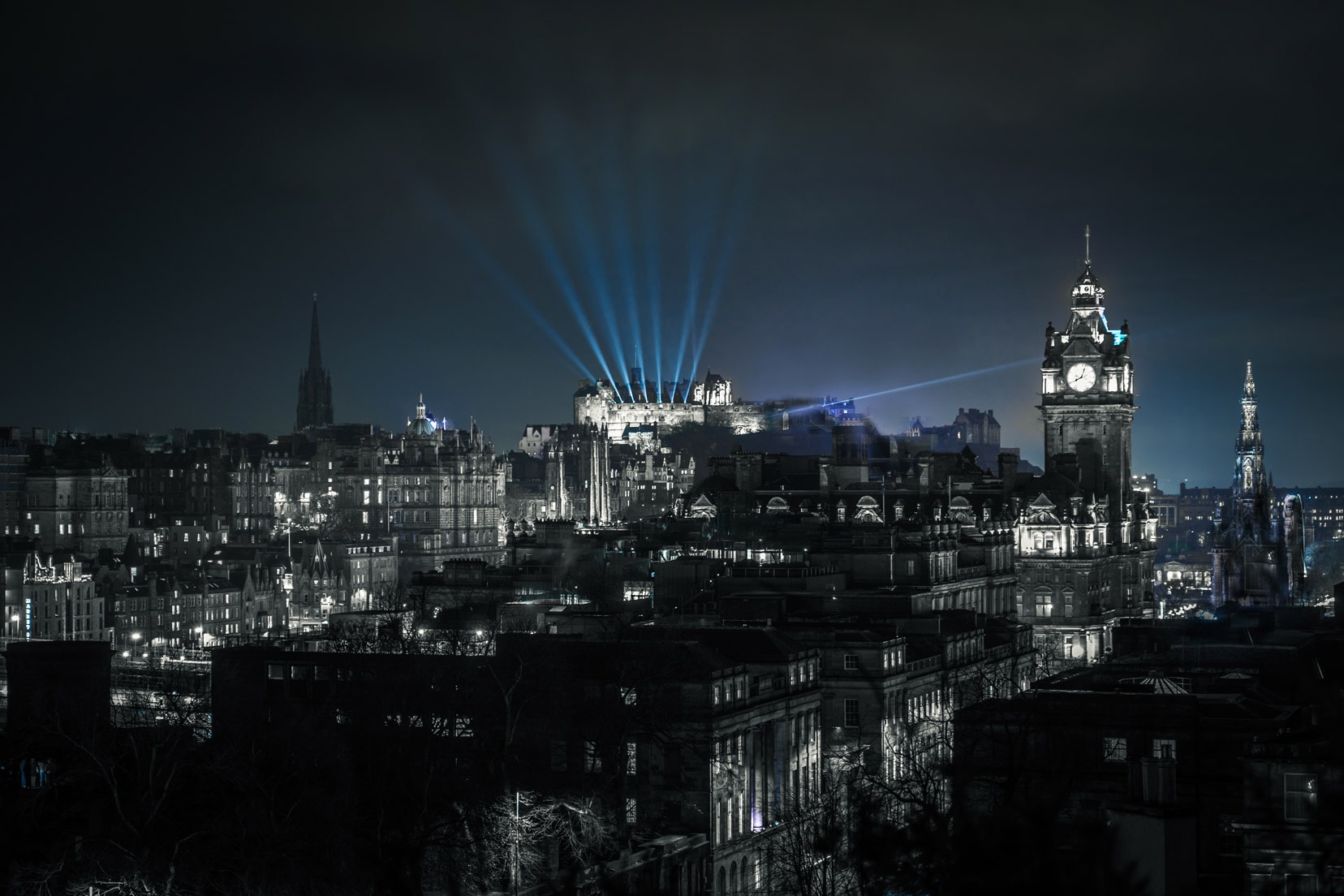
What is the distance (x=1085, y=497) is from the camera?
14825 cm

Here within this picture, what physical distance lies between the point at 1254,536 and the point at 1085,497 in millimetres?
26030

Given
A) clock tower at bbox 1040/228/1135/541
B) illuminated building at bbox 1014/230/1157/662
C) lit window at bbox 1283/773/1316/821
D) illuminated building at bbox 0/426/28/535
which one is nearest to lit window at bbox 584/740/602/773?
lit window at bbox 1283/773/1316/821

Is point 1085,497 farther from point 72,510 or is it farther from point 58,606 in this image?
point 72,510

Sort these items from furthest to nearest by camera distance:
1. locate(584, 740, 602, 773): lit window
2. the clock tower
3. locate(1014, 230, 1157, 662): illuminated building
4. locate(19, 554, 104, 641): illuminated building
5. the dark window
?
the clock tower, locate(1014, 230, 1157, 662): illuminated building, locate(19, 554, 104, 641): illuminated building, the dark window, locate(584, 740, 602, 773): lit window

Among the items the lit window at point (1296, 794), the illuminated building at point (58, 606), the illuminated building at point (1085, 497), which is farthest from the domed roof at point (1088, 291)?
the lit window at point (1296, 794)

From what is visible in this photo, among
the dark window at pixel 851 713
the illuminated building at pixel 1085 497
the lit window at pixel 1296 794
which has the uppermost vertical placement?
the illuminated building at pixel 1085 497

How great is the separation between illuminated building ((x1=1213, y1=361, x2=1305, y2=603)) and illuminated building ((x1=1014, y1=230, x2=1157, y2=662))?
346 inches

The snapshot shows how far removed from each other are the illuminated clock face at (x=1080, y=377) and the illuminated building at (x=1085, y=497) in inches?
2.3

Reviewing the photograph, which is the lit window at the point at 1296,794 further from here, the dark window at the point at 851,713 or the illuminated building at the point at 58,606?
the illuminated building at the point at 58,606

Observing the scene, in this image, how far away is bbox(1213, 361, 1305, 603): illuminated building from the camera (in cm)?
16575

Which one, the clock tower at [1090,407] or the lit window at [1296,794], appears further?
the clock tower at [1090,407]

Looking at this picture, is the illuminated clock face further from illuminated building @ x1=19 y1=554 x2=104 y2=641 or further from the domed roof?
illuminated building @ x1=19 y1=554 x2=104 y2=641

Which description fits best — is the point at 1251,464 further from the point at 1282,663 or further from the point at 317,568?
the point at 1282,663

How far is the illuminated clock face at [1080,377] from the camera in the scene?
155 meters
